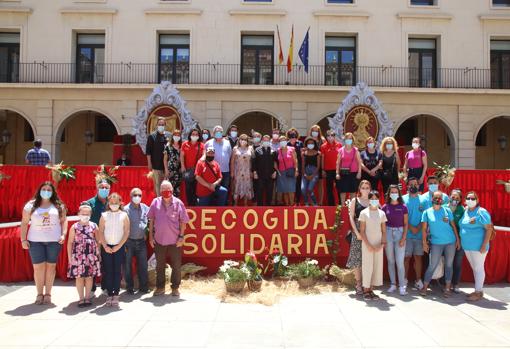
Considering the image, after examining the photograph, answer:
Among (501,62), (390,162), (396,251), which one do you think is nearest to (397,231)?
(396,251)

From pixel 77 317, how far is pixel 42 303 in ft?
3.48

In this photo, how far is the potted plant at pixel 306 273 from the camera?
8039 mm

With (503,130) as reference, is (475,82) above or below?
above

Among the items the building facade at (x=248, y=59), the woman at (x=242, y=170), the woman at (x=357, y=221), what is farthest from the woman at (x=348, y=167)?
the building facade at (x=248, y=59)

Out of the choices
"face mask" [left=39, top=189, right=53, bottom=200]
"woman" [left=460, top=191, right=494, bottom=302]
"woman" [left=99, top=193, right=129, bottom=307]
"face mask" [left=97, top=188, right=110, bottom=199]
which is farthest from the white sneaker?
"face mask" [left=39, top=189, right=53, bottom=200]

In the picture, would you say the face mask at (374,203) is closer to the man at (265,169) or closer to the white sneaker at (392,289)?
the white sneaker at (392,289)

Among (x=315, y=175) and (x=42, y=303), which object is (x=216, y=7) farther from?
(x=42, y=303)

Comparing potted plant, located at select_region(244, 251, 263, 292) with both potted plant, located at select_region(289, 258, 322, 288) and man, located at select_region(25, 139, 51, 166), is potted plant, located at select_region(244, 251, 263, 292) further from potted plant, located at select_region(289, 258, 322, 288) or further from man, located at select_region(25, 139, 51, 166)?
man, located at select_region(25, 139, 51, 166)

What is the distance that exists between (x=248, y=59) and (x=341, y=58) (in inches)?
184

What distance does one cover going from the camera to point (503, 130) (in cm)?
2370

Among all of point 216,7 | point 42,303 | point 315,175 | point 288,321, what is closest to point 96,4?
point 216,7

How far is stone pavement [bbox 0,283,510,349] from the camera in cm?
561

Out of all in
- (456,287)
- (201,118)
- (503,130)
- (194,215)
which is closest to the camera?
(456,287)

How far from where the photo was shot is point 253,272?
26.0 feet
